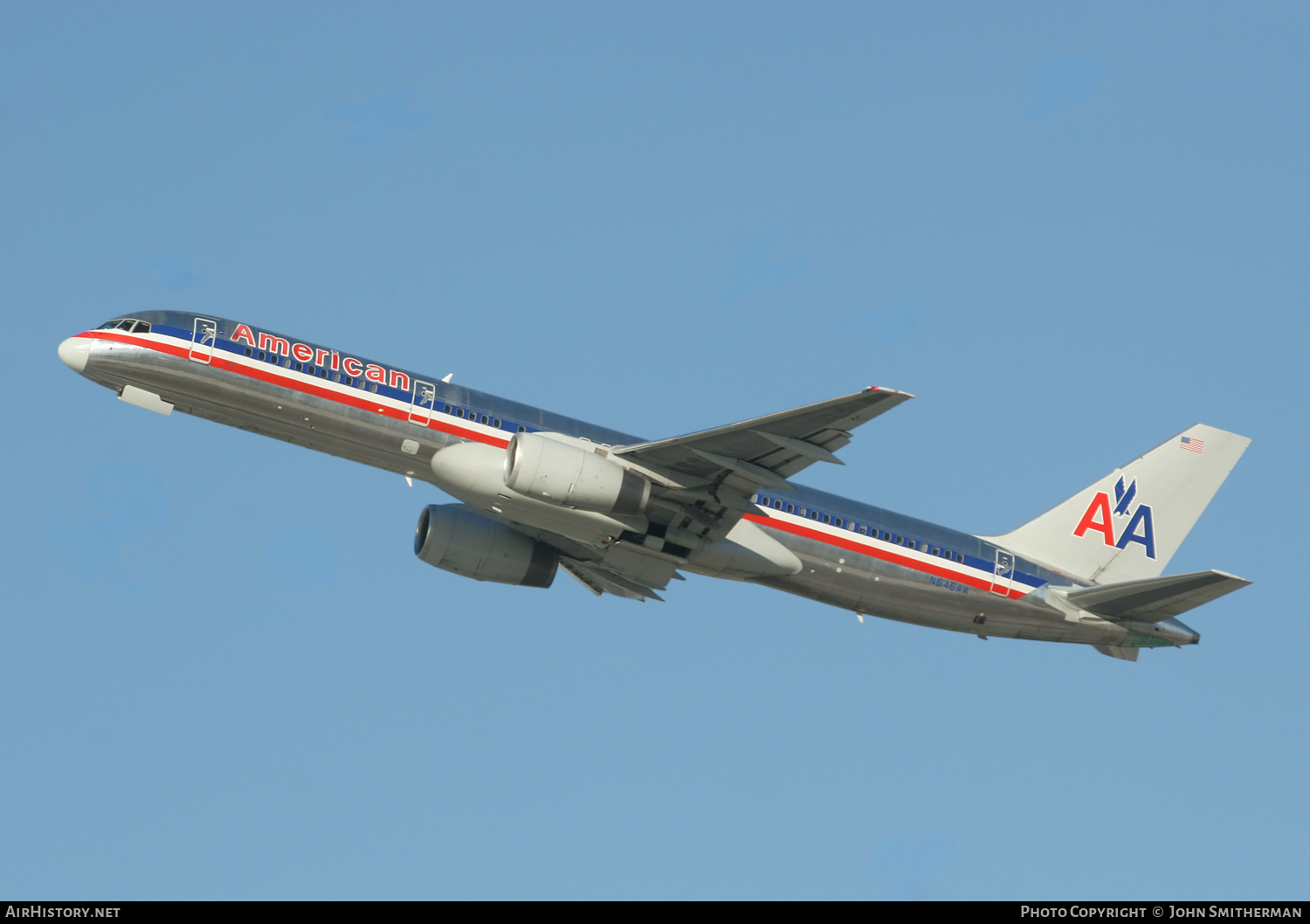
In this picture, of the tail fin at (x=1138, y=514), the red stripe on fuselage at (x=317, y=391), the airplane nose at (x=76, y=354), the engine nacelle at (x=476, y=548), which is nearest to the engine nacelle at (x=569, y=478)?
the red stripe on fuselage at (x=317, y=391)

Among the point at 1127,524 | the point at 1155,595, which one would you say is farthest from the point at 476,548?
the point at 1127,524

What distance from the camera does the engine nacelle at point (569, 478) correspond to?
37.3 m

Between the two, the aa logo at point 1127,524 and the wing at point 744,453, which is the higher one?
the aa logo at point 1127,524

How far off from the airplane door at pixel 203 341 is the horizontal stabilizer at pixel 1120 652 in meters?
29.4

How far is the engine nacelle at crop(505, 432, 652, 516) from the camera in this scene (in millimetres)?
37312

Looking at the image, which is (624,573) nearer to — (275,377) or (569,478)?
(569,478)

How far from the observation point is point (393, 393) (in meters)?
39.8

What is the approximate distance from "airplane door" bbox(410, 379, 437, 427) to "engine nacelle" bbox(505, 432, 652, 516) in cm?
286

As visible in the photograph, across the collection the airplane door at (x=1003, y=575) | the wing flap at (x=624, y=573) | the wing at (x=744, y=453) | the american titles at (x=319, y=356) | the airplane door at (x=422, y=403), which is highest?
the american titles at (x=319, y=356)

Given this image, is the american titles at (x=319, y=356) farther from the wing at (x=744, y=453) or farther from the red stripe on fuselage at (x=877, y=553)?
the red stripe on fuselage at (x=877, y=553)

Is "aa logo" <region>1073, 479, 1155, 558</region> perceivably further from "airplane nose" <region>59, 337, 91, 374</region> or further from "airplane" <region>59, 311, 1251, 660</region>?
"airplane nose" <region>59, 337, 91, 374</region>

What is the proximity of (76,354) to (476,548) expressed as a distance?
13116 millimetres

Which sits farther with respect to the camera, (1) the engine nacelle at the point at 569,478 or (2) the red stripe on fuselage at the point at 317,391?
(2) the red stripe on fuselage at the point at 317,391
